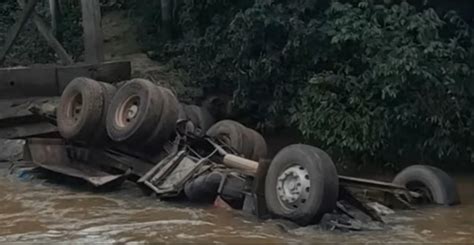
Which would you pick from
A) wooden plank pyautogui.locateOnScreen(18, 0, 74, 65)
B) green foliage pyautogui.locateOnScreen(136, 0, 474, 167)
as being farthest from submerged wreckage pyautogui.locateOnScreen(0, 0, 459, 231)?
wooden plank pyautogui.locateOnScreen(18, 0, 74, 65)

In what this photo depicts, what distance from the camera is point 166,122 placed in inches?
387

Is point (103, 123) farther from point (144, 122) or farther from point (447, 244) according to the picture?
point (447, 244)

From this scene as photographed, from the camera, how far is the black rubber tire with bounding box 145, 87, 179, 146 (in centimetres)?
980

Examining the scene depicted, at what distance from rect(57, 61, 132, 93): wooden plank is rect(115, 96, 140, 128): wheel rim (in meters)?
2.80

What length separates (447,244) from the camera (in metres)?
7.27

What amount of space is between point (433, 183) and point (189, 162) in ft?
9.01

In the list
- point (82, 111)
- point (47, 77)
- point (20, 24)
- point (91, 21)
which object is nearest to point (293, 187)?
point (82, 111)

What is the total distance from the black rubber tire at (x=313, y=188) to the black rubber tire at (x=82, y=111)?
3239 mm

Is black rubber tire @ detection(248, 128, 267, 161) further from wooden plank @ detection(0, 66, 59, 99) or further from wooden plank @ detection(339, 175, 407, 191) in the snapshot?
wooden plank @ detection(0, 66, 59, 99)

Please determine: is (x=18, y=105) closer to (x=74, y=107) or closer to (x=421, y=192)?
(x=74, y=107)

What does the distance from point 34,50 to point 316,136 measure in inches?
352

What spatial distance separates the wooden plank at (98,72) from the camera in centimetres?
1278

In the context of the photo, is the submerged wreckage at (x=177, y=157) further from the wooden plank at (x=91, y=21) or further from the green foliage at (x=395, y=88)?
the green foliage at (x=395, y=88)

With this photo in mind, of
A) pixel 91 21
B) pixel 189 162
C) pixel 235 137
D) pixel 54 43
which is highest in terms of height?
pixel 91 21
